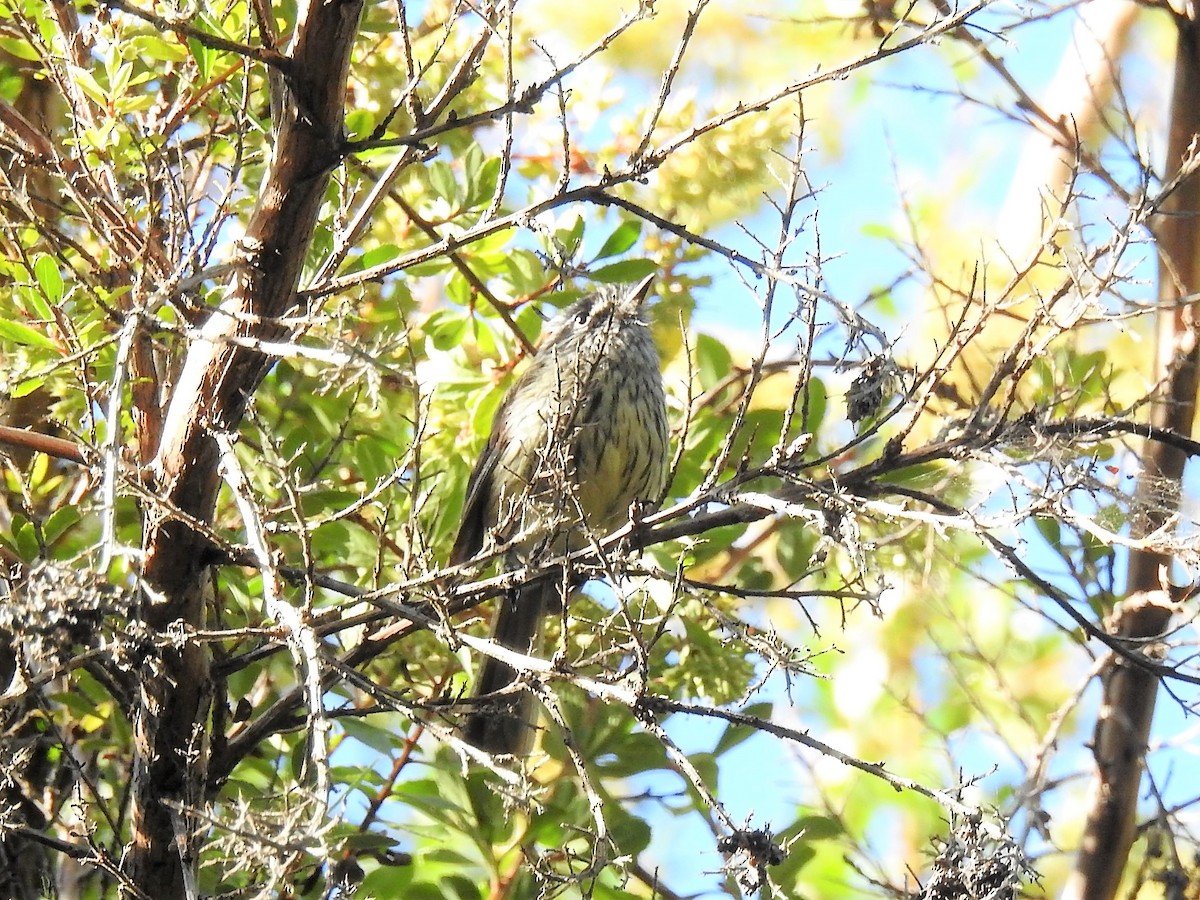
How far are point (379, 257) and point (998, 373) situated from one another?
55.6 inches

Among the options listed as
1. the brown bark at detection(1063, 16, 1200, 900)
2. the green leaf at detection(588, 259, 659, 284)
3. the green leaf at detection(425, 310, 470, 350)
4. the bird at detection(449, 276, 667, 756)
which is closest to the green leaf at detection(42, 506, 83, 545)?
the green leaf at detection(425, 310, 470, 350)

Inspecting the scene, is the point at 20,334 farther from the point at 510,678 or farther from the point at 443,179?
the point at 510,678

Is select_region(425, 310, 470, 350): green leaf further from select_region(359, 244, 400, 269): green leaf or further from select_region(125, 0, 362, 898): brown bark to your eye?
select_region(125, 0, 362, 898): brown bark

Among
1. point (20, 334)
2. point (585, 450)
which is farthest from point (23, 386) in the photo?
point (585, 450)

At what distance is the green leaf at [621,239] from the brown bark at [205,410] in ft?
3.57

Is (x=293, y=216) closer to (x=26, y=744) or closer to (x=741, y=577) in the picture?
(x=26, y=744)

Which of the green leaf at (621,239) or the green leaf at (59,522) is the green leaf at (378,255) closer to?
the green leaf at (621,239)

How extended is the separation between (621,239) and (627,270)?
0.08 metres

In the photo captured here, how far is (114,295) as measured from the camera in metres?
2.90

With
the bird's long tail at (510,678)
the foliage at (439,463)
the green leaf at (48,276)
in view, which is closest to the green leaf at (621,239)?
the foliage at (439,463)

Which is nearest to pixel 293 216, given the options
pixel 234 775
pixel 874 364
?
pixel 874 364

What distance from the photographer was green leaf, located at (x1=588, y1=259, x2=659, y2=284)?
3457mm

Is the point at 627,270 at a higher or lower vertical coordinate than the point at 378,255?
higher

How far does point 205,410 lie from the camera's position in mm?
2455
